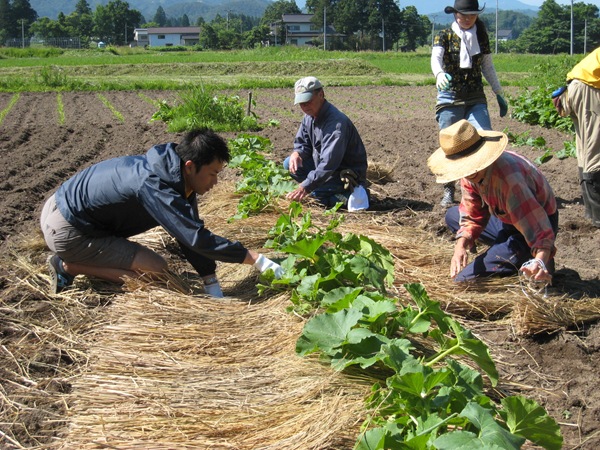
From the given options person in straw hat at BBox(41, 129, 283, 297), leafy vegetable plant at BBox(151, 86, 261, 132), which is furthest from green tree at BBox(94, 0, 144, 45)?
person in straw hat at BBox(41, 129, 283, 297)

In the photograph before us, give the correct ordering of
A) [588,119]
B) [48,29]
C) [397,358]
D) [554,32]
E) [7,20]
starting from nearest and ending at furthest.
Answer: [397,358] → [588,119] → [554,32] → [48,29] → [7,20]

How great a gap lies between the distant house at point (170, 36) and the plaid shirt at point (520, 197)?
399 ft

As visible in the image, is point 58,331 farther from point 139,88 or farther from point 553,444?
point 139,88

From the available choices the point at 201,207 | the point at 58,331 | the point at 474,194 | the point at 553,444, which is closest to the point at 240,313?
the point at 58,331

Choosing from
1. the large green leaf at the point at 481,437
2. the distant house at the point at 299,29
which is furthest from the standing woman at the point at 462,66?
the distant house at the point at 299,29

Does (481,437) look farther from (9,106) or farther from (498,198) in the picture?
(9,106)

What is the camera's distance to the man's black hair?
3.77 m

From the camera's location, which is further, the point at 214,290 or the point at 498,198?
the point at 214,290

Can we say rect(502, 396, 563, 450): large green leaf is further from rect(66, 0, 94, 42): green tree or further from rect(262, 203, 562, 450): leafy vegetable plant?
rect(66, 0, 94, 42): green tree

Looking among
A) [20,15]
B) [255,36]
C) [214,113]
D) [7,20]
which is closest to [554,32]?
[255,36]

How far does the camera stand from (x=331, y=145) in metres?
5.70

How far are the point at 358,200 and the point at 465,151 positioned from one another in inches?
86.0

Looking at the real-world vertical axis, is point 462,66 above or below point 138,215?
above

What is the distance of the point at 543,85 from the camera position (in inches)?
492
